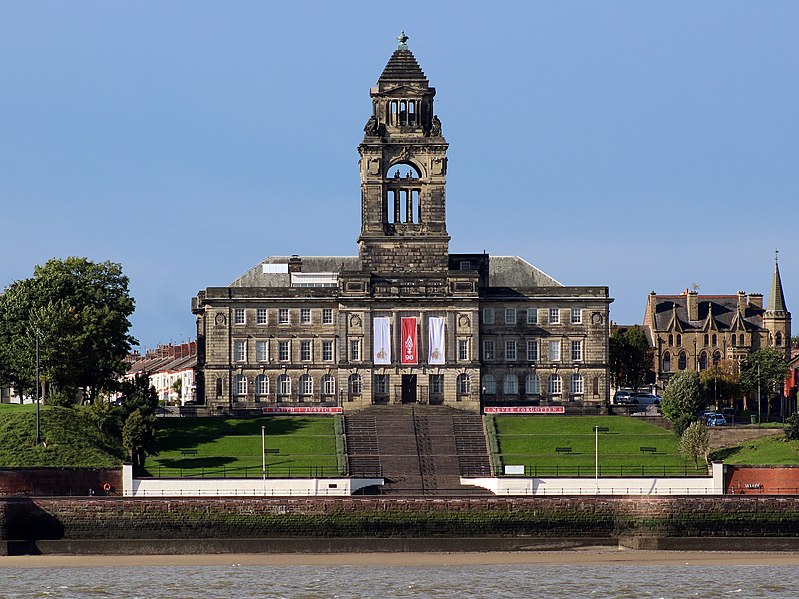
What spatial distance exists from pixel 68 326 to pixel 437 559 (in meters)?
41.3

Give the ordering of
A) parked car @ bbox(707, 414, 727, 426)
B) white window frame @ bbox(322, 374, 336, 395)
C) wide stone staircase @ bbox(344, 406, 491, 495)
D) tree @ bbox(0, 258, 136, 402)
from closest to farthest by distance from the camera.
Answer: wide stone staircase @ bbox(344, 406, 491, 495) → tree @ bbox(0, 258, 136, 402) → parked car @ bbox(707, 414, 727, 426) → white window frame @ bbox(322, 374, 336, 395)

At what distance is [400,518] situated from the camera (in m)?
94.6

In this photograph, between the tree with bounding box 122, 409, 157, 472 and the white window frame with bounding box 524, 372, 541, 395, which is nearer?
the tree with bounding box 122, 409, 157, 472

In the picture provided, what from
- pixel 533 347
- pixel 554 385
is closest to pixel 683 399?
pixel 554 385

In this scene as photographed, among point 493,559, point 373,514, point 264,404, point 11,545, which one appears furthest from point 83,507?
point 264,404

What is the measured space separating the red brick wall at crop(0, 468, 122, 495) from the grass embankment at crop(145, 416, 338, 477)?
15.0ft

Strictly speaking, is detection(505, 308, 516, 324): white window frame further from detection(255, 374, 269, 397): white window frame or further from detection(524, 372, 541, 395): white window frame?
detection(255, 374, 269, 397): white window frame

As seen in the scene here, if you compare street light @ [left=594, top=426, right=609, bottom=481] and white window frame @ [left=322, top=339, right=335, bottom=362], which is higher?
white window frame @ [left=322, top=339, right=335, bottom=362]

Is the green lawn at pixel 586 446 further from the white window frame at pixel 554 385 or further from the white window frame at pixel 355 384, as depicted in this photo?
the white window frame at pixel 355 384

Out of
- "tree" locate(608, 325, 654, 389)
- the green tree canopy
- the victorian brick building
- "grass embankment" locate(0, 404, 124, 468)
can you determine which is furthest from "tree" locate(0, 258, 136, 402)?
the victorian brick building

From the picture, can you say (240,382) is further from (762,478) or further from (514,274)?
(762,478)

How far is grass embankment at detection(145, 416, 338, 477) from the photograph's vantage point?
363ft

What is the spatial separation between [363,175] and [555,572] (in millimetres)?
54280

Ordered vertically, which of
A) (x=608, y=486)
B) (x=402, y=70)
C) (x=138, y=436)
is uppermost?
(x=402, y=70)
